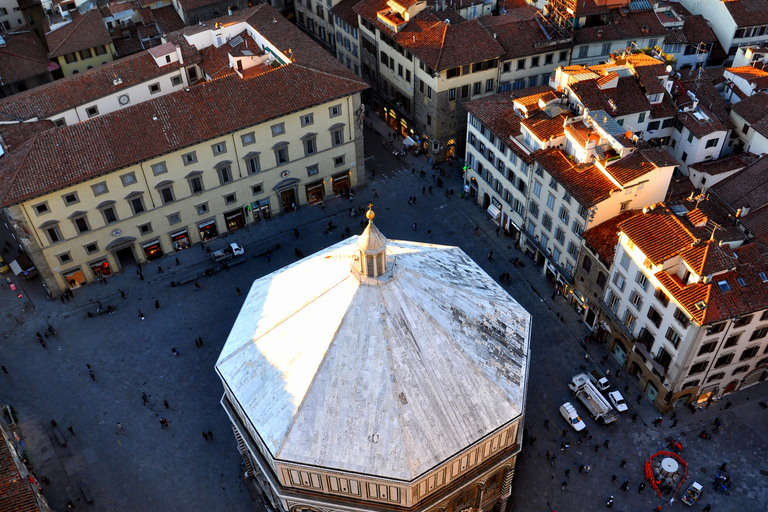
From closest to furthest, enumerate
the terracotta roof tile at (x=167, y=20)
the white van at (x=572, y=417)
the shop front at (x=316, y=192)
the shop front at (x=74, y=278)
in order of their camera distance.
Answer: the white van at (x=572, y=417)
the shop front at (x=74, y=278)
the shop front at (x=316, y=192)
the terracotta roof tile at (x=167, y=20)

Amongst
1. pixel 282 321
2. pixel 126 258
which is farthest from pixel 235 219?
pixel 282 321

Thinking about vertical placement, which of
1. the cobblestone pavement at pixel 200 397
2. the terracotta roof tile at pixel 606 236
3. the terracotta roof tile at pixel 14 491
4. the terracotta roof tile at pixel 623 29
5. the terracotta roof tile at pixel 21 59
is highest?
the terracotta roof tile at pixel 623 29

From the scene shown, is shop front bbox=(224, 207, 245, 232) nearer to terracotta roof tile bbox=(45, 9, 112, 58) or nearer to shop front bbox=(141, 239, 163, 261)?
shop front bbox=(141, 239, 163, 261)

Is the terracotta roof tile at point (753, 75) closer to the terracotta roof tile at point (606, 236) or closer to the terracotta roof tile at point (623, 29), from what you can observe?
the terracotta roof tile at point (623, 29)

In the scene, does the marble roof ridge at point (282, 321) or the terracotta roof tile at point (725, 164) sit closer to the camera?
the marble roof ridge at point (282, 321)

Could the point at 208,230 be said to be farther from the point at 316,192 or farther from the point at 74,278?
the point at 74,278

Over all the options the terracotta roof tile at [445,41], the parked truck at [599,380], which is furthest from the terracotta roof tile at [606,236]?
the terracotta roof tile at [445,41]
